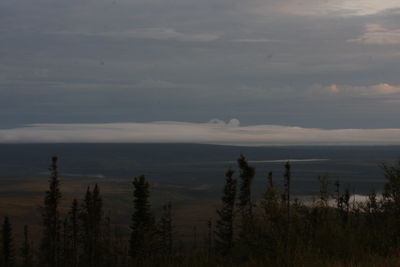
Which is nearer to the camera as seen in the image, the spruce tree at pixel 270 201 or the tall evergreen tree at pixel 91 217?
the spruce tree at pixel 270 201

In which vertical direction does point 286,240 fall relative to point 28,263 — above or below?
above

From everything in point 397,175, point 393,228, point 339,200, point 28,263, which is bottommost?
point 28,263

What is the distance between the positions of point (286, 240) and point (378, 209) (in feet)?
24.5

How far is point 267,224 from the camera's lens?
68.3 ft

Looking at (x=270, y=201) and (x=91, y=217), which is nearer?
(x=270, y=201)

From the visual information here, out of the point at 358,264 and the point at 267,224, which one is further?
the point at 267,224

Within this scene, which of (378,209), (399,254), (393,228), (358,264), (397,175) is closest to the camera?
(358,264)

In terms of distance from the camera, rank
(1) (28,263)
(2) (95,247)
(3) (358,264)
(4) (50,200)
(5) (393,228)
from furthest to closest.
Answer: (1) (28,263) → (2) (95,247) → (4) (50,200) → (5) (393,228) → (3) (358,264)

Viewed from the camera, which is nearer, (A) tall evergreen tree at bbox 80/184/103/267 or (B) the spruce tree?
(B) the spruce tree

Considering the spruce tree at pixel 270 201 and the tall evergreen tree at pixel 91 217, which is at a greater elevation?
the spruce tree at pixel 270 201

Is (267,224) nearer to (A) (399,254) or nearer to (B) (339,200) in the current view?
(A) (399,254)

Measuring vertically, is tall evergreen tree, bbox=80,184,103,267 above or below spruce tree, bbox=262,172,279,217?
below

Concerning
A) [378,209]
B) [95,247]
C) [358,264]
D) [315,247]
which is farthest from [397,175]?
[95,247]

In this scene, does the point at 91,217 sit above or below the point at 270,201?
below
